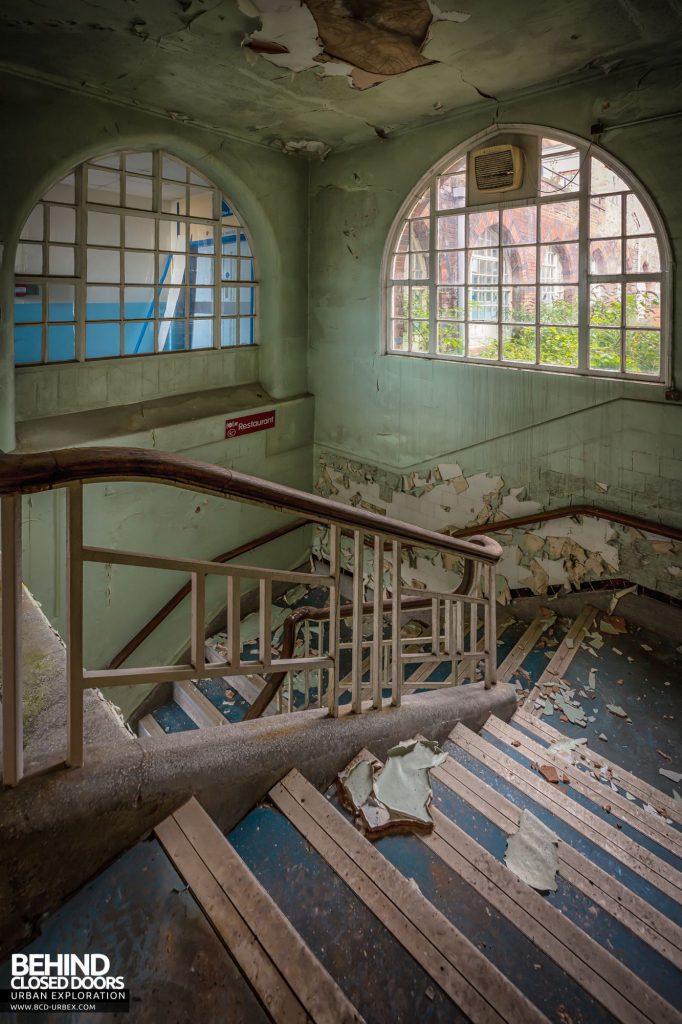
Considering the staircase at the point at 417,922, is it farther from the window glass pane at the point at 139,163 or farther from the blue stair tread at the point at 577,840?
the window glass pane at the point at 139,163

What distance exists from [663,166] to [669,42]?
0.70 m

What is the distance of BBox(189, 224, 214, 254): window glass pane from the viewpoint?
5.93 meters

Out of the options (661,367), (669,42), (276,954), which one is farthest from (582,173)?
(276,954)

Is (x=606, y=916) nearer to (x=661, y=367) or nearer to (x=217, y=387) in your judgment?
(x=661, y=367)

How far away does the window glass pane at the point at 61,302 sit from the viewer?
16.1 ft

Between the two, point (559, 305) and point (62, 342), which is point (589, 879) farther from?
point (62, 342)

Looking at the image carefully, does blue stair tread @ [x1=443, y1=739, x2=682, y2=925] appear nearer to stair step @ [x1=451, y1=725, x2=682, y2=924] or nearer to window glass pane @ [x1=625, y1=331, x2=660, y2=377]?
stair step @ [x1=451, y1=725, x2=682, y2=924]

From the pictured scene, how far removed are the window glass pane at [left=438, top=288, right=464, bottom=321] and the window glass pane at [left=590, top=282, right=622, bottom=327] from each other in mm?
1171

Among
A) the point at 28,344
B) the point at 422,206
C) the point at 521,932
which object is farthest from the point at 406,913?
the point at 422,206

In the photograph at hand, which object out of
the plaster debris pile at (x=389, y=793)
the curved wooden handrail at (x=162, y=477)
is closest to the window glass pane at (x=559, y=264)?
the curved wooden handrail at (x=162, y=477)

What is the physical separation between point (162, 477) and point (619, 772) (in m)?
3.13

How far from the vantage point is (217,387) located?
629 cm

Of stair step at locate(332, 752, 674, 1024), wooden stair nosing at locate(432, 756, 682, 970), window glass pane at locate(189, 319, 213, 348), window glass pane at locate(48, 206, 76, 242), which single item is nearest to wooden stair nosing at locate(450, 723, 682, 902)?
wooden stair nosing at locate(432, 756, 682, 970)

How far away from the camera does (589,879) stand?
6.04ft
